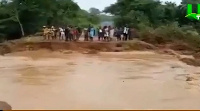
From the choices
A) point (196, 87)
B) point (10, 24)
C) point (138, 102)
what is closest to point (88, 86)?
point (138, 102)

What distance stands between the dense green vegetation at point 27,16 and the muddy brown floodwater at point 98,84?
10.7 meters

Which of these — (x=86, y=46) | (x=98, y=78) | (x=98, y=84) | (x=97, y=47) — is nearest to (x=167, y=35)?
(x=97, y=47)

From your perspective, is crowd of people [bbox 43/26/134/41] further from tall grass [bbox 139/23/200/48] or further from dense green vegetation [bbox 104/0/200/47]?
dense green vegetation [bbox 104/0/200/47]

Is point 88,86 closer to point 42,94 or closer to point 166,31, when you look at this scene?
point 42,94

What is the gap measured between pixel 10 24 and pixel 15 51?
8141mm

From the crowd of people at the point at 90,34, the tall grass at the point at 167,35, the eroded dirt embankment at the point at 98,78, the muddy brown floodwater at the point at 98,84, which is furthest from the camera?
the crowd of people at the point at 90,34

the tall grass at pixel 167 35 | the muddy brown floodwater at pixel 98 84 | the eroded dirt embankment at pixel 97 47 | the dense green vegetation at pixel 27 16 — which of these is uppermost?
the dense green vegetation at pixel 27 16

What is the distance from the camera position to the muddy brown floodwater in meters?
8.09

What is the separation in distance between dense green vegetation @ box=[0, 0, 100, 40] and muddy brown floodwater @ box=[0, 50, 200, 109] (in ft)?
35.1

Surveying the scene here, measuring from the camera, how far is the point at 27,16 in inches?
1096

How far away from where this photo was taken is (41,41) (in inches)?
796

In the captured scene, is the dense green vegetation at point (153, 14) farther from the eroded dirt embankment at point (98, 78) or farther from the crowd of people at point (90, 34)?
the eroded dirt embankment at point (98, 78)

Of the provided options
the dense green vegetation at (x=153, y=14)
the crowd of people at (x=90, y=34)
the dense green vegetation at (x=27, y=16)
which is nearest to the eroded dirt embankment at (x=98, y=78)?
the crowd of people at (x=90, y=34)

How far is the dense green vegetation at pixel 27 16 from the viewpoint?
2677 centimetres
